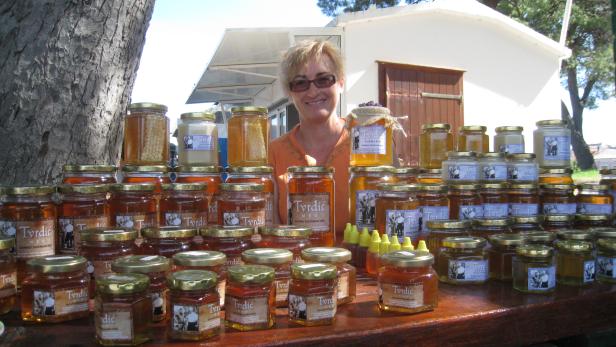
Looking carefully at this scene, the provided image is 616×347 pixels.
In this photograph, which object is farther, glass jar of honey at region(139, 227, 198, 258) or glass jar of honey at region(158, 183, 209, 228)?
glass jar of honey at region(158, 183, 209, 228)

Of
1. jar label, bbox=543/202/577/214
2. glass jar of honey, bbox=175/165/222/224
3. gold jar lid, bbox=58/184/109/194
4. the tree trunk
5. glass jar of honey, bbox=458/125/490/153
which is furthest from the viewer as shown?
glass jar of honey, bbox=458/125/490/153

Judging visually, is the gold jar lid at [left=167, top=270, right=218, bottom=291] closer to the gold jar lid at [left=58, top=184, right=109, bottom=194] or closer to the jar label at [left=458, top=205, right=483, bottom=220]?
the gold jar lid at [left=58, top=184, right=109, bottom=194]

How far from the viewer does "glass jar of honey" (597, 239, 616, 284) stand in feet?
5.59

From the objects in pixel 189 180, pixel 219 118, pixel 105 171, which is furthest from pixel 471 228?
pixel 219 118

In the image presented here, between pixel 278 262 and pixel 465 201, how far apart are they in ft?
3.28

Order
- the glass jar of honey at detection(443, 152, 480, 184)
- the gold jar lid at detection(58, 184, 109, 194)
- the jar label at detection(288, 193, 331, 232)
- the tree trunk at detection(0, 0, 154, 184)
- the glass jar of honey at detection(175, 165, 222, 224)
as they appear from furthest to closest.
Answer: the tree trunk at detection(0, 0, 154, 184) < the glass jar of honey at detection(443, 152, 480, 184) < the glass jar of honey at detection(175, 165, 222, 224) < the jar label at detection(288, 193, 331, 232) < the gold jar lid at detection(58, 184, 109, 194)

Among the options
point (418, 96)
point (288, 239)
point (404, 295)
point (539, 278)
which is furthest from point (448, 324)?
point (418, 96)

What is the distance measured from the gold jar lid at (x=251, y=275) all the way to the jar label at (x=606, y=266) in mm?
1220

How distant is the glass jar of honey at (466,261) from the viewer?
1671 millimetres

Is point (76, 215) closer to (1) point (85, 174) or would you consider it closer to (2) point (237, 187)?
(1) point (85, 174)

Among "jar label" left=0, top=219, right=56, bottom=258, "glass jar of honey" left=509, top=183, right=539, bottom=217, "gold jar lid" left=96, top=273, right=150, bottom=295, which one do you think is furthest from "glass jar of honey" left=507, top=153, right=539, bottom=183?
"jar label" left=0, top=219, right=56, bottom=258

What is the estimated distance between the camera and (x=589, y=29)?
1515 cm

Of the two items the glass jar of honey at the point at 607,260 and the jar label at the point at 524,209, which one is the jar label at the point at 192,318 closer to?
the glass jar of honey at the point at 607,260

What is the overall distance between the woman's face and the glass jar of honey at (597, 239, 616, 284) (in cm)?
173
